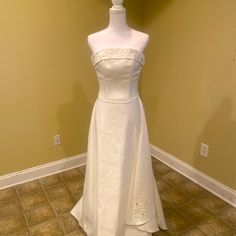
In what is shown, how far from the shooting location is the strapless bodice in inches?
55.9

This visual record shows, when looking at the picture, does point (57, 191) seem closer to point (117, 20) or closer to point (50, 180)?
point (50, 180)

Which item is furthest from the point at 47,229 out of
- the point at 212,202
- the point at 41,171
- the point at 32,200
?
the point at 212,202

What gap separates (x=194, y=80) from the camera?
218 cm

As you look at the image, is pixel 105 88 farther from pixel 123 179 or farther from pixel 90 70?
pixel 90 70

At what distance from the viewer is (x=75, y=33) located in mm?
2273

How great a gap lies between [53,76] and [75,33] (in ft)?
1.35

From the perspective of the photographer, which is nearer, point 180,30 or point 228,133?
point 228,133

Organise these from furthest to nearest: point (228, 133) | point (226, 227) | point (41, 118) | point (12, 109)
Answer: point (41, 118), point (12, 109), point (228, 133), point (226, 227)

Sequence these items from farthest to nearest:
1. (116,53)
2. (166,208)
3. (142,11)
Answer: (142,11), (166,208), (116,53)

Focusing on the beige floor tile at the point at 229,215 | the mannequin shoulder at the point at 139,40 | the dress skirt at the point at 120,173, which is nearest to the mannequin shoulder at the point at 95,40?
the mannequin shoulder at the point at 139,40

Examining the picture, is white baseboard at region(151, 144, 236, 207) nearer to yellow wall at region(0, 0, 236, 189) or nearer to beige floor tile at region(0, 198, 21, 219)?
yellow wall at region(0, 0, 236, 189)

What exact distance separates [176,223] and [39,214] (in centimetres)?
101

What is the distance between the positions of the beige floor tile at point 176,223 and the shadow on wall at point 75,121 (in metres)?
1.09

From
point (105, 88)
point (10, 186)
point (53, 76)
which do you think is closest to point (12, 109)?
point (53, 76)
